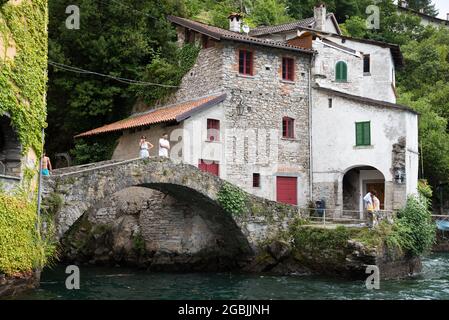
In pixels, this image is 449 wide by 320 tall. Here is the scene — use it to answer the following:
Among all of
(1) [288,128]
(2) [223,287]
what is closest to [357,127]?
(1) [288,128]

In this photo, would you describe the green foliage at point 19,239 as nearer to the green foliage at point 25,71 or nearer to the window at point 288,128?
the green foliage at point 25,71

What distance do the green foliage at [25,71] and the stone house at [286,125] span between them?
925 centimetres

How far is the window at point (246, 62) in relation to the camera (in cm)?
3038

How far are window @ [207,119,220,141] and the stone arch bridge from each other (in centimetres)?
344

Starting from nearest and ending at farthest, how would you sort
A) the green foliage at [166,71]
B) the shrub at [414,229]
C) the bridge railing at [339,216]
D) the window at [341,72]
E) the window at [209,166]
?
the shrub at [414,229] < the bridge railing at [339,216] < the window at [209,166] < the green foliage at [166,71] < the window at [341,72]

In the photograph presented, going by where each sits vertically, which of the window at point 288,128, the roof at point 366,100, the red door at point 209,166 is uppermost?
the roof at point 366,100

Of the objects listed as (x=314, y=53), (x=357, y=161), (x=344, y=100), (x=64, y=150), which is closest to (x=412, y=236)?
(x=357, y=161)

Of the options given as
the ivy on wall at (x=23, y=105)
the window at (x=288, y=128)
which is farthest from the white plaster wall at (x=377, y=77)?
the ivy on wall at (x=23, y=105)

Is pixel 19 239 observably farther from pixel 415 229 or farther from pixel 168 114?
pixel 415 229

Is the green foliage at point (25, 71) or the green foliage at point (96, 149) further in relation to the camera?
the green foliage at point (96, 149)

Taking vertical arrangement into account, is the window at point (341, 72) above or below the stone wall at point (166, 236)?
above

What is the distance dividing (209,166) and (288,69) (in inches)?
277

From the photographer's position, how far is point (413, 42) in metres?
56.8

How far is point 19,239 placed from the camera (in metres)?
17.0
